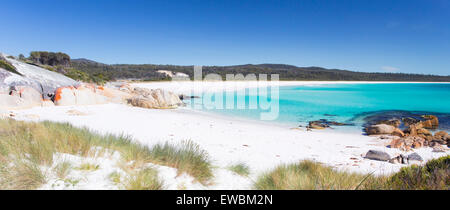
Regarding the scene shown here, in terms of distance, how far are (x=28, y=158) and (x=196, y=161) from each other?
1.86 meters

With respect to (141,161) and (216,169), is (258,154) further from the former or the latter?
(141,161)

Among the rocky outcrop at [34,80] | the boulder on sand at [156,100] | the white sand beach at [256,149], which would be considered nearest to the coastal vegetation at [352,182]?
the white sand beach at [256,149]

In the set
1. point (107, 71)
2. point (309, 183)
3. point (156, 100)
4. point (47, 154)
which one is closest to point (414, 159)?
point (309, 183)

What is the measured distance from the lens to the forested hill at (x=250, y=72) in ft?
177

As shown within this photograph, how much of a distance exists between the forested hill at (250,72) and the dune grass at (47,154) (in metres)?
44.0

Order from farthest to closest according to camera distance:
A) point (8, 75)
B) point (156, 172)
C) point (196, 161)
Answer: point (8, 75), point (196, 161), point (156, 172)

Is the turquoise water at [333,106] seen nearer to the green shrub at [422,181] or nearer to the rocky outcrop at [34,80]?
the green shrub at [422,181]

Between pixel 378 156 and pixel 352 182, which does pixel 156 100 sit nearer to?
pixel 378 156

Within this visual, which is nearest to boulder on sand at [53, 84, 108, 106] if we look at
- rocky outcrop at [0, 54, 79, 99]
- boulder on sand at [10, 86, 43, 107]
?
boulder on sand at [10, 86, 43, 107]

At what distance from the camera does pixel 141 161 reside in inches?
106

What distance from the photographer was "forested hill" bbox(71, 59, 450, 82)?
5410 centimetres

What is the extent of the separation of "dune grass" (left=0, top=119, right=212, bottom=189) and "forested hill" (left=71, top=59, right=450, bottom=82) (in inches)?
1733

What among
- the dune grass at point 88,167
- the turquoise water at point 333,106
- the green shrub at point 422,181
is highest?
the dune grass at point 88,167
